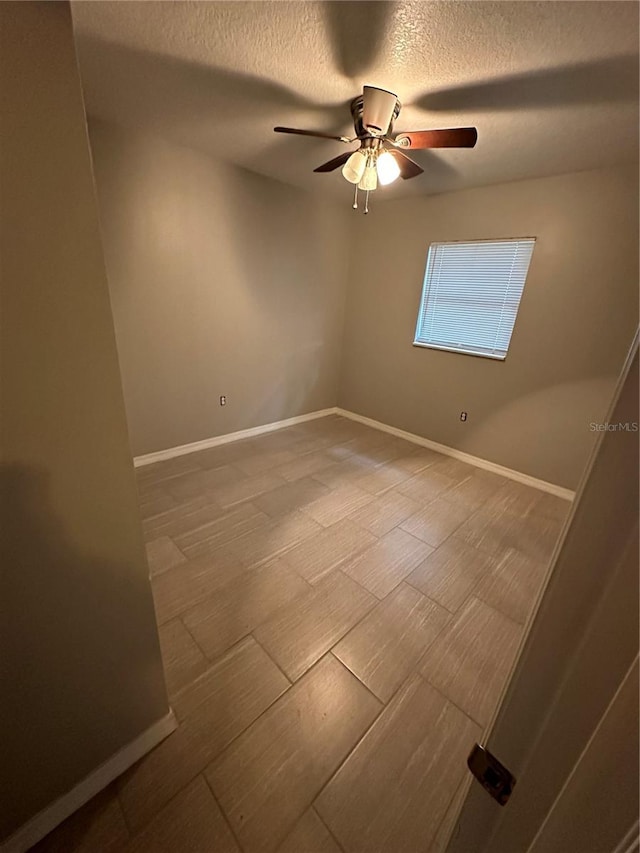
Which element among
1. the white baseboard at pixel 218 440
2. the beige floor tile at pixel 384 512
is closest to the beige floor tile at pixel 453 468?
the beige floor tile at pixel 384 512

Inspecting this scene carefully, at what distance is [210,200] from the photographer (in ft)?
8.69

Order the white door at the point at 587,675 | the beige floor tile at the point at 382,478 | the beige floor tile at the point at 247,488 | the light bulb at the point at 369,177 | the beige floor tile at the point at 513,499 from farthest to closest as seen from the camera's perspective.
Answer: the beige floor tile at the point at 382,478 < the beige floor tile at the point at 513,499 < the beige floor tile at the point at 247,488 < the light bulb at the point at 369,177 < the white door at the point at 587,675

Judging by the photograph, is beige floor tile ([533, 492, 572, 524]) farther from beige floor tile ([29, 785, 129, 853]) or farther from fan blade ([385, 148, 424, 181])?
beige floor tile ([29, 785, 129, 853])

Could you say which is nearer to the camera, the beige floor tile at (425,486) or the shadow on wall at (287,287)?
the beige floor tile at (425,486)

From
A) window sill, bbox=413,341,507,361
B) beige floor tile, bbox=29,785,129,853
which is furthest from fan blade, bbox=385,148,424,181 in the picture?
beige floor tile, bbox=29,785,129,853

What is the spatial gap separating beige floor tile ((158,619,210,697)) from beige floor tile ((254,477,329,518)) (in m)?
0.93

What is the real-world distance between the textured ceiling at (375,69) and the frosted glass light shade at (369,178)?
0.99ft

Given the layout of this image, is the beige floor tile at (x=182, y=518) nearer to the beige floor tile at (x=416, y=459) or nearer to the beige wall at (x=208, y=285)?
the beige wall at (x=208, y=285)

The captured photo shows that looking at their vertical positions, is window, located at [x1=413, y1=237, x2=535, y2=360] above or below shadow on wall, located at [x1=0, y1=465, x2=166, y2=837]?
above

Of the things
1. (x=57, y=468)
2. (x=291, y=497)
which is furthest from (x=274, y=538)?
(x=57, y=468)

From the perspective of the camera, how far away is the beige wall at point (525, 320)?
238cm

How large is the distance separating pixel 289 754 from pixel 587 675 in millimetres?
1194

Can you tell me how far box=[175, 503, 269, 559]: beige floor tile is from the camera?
6.42ft

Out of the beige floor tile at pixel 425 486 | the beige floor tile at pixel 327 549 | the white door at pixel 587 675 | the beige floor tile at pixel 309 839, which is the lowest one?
the beige floor tile at pixel 309 839
